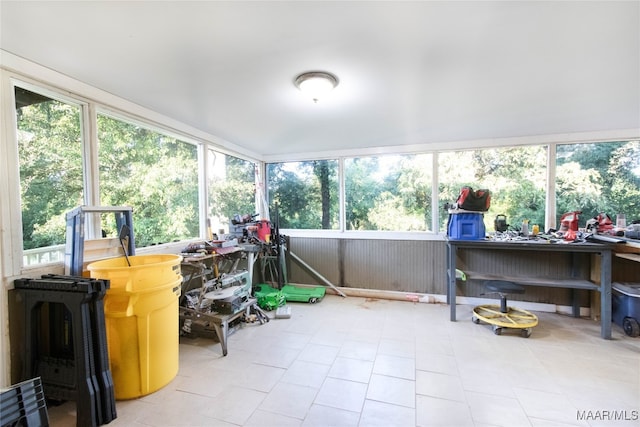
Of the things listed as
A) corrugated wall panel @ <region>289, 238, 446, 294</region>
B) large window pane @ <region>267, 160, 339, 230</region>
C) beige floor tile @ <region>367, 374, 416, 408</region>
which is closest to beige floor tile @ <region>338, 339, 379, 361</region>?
beige floor tile @ <region>367, 374, 416, 408</region>

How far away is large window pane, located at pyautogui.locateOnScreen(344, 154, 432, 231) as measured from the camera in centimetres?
387

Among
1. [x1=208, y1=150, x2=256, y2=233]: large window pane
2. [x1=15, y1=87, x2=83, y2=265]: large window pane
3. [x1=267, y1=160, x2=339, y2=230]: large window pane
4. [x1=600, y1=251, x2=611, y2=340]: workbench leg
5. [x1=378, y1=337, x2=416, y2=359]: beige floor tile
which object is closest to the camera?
[x1=15, y1=87, x2=83, y2=265]: large window pane

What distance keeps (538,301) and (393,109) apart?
3008mm

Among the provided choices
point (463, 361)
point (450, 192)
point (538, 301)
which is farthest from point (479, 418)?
point (450, 192)

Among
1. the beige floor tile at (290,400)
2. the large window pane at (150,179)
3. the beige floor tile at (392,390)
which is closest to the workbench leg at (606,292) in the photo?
the beige floor tile at (392,390)

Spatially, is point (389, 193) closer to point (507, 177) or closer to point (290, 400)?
point (507, 177)

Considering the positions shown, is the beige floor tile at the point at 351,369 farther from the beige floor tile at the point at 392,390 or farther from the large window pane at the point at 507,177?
the large window pane at the point at 507,177

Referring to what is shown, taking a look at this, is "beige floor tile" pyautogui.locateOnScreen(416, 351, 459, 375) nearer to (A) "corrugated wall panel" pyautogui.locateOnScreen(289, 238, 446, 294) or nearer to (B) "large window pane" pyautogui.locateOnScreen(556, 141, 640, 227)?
(A) "corrugated wall panel" pyautogui.locateOnScreen(289, 238, 446, 294)

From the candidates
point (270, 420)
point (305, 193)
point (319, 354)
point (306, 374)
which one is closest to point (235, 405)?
point (270, 420)

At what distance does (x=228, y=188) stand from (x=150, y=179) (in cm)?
121

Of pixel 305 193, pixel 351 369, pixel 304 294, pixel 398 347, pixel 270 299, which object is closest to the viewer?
pixel 351 369

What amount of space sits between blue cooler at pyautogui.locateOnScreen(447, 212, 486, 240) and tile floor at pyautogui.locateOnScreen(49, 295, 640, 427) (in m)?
0.97

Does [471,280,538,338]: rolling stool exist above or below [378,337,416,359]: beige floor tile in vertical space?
above

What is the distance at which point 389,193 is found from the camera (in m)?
4.01
